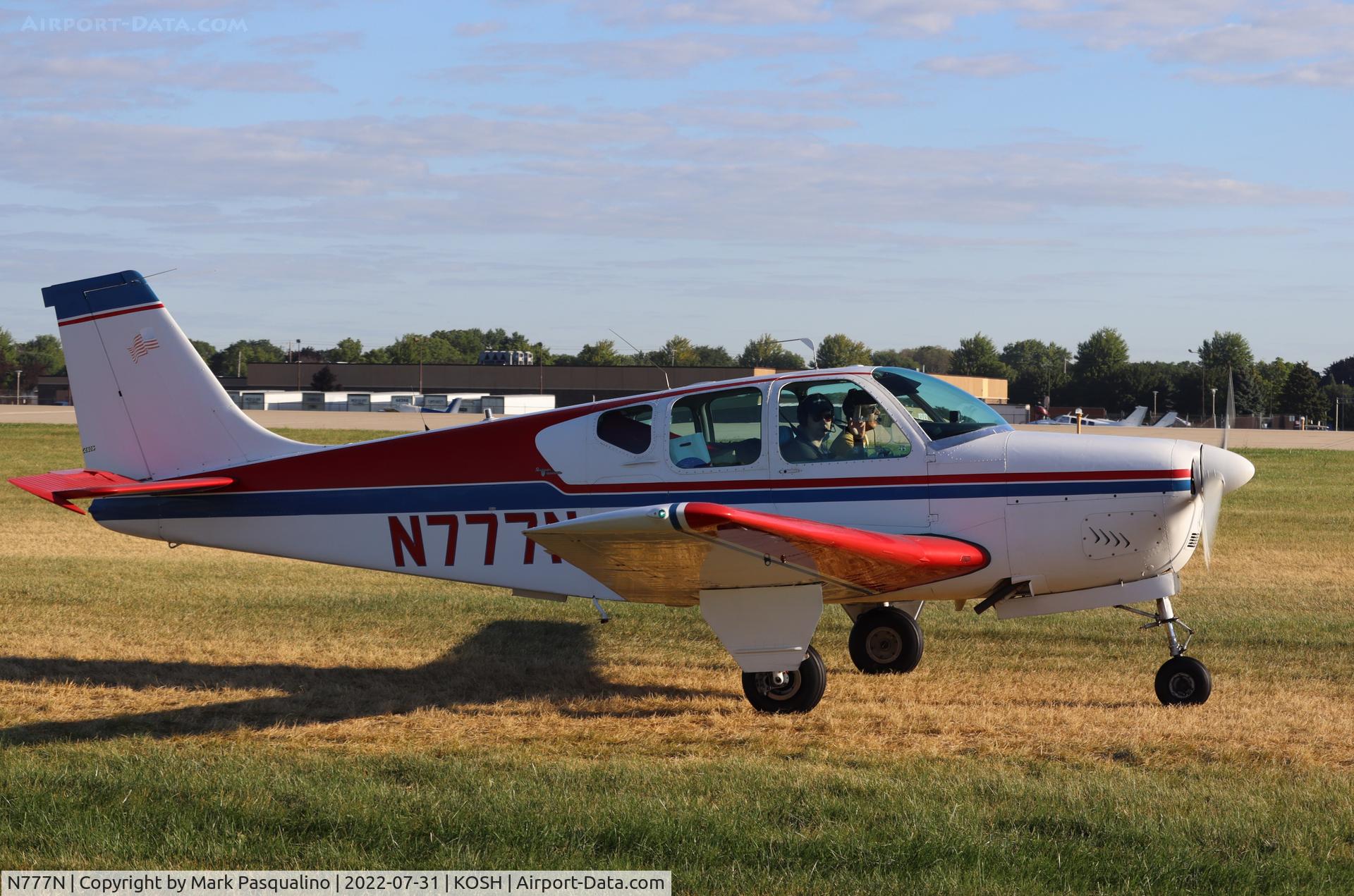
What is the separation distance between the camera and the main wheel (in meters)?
7.89

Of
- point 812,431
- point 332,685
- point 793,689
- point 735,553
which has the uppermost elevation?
point 812,431

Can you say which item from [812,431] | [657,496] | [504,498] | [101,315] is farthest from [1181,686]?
[101,315]

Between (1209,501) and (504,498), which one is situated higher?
(1209,501)

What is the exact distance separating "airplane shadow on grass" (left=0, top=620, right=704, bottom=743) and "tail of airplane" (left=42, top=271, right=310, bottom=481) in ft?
5.32

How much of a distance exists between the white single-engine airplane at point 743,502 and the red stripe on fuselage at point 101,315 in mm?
28

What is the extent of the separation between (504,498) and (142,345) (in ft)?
11.1

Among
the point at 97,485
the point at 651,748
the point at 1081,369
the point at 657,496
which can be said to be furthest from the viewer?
the point at 1081,369

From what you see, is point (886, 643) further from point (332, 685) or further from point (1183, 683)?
point (332, 685)

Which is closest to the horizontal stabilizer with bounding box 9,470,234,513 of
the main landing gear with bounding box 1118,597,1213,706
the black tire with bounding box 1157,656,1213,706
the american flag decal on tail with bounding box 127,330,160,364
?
the american flag decal on tail with bounding box 127,330,160,364

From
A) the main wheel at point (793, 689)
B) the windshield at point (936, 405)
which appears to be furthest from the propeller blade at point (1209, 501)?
the main wheel at point (793, 689)

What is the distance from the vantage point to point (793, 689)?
7918mm

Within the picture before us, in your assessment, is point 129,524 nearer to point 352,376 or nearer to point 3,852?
point 3,852

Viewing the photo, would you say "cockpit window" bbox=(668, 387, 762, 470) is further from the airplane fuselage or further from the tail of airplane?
the tail of airplane

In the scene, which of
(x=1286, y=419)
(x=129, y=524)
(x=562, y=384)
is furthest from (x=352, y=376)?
(x=129, y=524)
